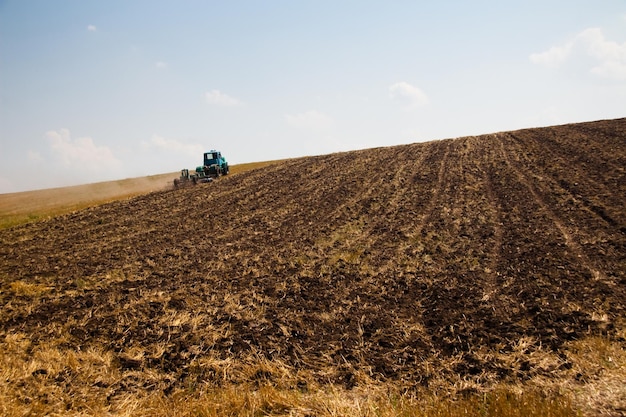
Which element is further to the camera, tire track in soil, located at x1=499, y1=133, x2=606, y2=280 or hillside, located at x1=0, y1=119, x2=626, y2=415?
tire track in soil, located at x1=499, y1=133, x2=606, y2=280

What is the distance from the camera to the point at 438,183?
70.8 feet

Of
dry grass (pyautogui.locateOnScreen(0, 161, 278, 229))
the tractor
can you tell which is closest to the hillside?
dry grass (pyautogui.locateOnScreen(0, 161, 278, 229))

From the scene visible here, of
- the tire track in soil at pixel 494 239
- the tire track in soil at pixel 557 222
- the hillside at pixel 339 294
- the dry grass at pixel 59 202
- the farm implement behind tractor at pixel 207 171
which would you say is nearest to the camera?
the hillside at pixel 339 294

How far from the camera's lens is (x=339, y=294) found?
896cm

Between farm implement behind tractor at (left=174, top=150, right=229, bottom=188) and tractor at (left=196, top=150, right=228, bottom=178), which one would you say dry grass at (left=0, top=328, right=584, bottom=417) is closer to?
farm implement behind tractor at (left=174, top=150, right=229, bottom=188)

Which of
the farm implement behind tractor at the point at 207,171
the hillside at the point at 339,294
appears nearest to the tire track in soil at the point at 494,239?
the hillside at the point at 339,294

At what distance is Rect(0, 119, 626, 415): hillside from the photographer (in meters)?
5.96

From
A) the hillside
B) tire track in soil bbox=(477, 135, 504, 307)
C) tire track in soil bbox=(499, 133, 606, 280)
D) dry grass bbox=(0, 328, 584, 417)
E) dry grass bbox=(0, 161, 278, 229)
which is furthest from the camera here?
dry grass bbox=(0, 161, 278, 229)

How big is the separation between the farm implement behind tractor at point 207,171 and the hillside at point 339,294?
1422cm

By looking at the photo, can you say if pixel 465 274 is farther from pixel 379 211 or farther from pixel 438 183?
pixel 438 183

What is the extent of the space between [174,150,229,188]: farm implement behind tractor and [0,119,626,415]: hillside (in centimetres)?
1422

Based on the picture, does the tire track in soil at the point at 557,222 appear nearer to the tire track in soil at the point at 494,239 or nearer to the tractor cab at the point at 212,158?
the tire track in soil at the point at 494,239

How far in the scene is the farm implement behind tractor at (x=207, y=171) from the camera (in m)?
33.5

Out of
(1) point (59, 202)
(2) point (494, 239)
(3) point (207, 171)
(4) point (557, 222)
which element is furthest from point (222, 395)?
(1) point (59, 202)
